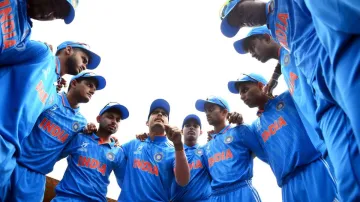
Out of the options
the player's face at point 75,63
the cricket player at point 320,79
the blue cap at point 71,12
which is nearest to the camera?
the cricket player at point 320,79

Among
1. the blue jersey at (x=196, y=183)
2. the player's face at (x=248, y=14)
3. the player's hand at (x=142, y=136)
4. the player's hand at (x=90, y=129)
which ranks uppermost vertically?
the player's face at (x=248, y=14)

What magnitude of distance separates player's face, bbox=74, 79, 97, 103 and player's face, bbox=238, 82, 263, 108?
248 centimetres

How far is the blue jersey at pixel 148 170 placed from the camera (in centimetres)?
448

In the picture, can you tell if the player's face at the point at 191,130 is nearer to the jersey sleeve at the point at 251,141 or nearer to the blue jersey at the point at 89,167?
the jersey sleeve at the point at 251,141

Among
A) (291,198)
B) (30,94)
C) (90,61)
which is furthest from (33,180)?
(291,198)

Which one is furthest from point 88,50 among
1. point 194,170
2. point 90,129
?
point 194,170

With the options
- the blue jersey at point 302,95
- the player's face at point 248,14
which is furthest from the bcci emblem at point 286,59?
the player's face at point 248,14

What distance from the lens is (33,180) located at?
4160mm

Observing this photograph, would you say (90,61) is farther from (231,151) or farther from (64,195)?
(231,151)

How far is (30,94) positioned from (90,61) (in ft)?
7.44

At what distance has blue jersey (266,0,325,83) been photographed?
2.27 m

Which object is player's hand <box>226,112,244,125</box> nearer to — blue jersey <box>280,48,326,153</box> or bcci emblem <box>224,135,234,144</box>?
bcci emblem <box>224,135,234,144</box>

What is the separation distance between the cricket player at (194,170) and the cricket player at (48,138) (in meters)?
1.73

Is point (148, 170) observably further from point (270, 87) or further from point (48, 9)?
point (48, 9)
